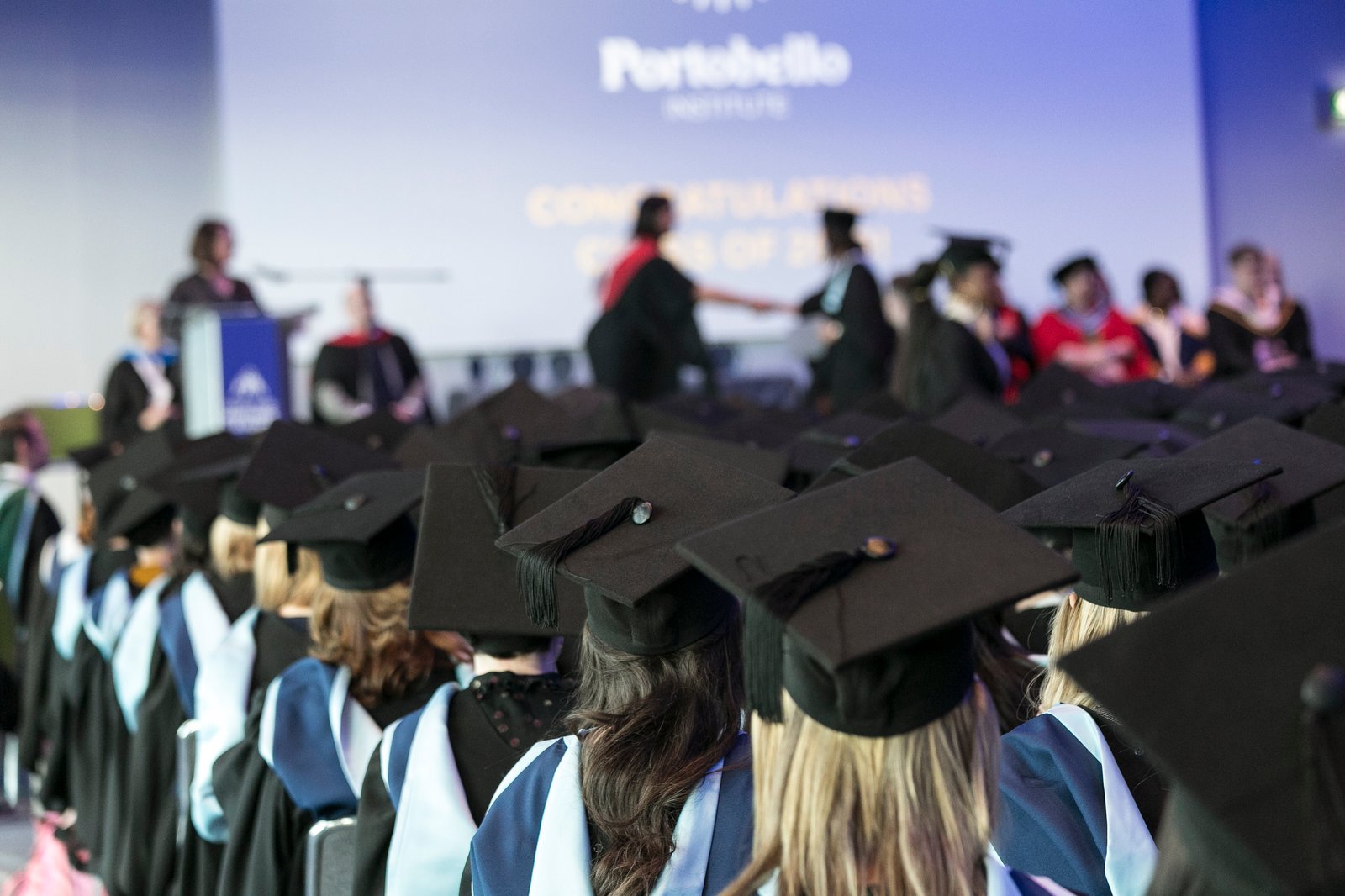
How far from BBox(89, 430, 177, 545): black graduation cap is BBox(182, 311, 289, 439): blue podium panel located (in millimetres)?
1594

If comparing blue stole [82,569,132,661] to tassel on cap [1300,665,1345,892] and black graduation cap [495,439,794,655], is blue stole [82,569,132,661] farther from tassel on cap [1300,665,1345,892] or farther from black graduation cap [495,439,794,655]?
tassel on cap [1300,665,1345,892]

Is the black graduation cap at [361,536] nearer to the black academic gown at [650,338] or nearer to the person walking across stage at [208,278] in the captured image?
the black academic gown at [650,338]

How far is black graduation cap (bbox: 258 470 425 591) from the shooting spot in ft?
7.91

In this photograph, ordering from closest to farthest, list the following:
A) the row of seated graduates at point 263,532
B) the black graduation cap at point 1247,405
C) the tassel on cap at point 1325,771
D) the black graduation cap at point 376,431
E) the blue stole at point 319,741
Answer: the tassel on cap at point 1325,771 → the blue stole at point 319,741 → the row of seated graduates at point 263,532 → the black graduation cap at point 1247,405 → the black graduation cap at point 376,431

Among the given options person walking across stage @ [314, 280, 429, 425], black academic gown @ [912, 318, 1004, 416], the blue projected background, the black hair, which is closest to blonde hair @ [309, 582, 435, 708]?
black academic gown @ [912, 318, 1004, 416]

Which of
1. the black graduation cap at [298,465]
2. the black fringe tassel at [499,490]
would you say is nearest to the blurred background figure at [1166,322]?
the black graduation cap at [298,465]

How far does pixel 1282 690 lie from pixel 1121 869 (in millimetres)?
646

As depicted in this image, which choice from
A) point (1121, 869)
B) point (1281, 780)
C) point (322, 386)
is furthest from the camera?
point (322, 386)

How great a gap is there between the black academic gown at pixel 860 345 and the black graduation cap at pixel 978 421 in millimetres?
3401

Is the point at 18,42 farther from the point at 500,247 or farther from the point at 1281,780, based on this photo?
the point at 1281,780

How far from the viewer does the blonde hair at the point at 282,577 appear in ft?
8.98

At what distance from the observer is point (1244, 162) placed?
1023 cm

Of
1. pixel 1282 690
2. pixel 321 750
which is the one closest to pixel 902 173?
pixel 321 750

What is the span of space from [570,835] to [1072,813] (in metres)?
0.57
